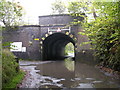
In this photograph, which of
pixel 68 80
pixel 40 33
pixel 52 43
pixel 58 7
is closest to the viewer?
pixel 68 80

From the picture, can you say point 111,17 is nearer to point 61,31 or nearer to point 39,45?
point 61,31

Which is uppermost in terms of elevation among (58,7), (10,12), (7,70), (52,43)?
(58,7)

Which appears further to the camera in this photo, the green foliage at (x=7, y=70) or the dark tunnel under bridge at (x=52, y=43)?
the dark tunnel under bridge at (x=52, y=43)

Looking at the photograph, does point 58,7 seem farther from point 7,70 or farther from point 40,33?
point 7,70

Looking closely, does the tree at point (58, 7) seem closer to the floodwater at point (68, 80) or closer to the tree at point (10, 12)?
the tree at point (10, 12)

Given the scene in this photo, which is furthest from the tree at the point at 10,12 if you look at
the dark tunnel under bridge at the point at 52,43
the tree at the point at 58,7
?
the tree at the point at 58,7

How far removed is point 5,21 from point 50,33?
6.07 metres

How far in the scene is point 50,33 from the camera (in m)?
14.7

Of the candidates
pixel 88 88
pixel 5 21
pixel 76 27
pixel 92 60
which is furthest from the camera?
pixel 5 21

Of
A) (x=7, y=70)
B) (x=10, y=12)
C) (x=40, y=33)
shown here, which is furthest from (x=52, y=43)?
(x=7, y=70)

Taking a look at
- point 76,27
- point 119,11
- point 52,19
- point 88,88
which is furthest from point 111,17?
point 52,19

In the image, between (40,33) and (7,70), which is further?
(40,33)

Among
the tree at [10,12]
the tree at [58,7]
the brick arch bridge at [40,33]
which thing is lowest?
the brick arch bridge at [40,33]

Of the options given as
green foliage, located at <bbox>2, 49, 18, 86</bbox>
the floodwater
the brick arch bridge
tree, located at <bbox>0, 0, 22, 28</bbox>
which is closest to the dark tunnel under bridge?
the brick arch bridge
